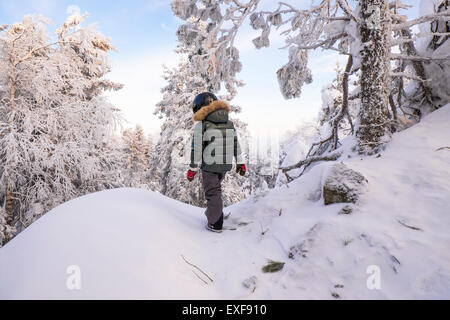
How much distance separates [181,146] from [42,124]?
5.86 m

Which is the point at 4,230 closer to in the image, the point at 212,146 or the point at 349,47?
the point at 212,146

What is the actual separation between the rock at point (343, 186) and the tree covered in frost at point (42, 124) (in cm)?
796

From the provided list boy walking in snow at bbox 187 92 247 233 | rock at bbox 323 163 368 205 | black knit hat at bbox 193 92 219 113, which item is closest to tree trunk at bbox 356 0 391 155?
rock at bbox 323 163 368 205

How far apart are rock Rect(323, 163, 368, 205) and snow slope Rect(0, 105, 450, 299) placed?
0.12 m

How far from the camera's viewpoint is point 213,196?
142 inches

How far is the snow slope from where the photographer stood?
5.81 feet

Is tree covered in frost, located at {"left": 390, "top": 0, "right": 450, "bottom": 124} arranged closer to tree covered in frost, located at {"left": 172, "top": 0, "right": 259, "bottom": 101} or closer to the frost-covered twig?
the frost-covered twig

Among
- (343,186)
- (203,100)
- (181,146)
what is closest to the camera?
(343,186)

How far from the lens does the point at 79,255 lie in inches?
79.5

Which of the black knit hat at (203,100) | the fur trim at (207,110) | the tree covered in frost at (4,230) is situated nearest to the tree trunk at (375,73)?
the fur trim at (207,110)

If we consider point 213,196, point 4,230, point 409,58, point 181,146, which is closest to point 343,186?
point 213,196
